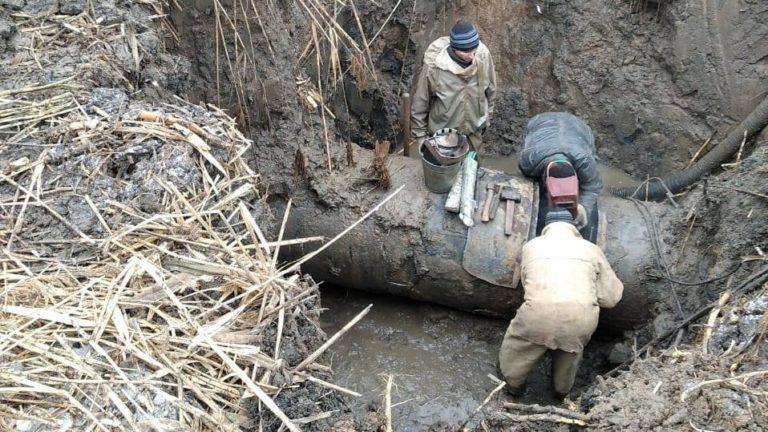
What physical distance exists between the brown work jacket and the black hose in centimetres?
149

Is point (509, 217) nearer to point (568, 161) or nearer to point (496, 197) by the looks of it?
point (496, 197)

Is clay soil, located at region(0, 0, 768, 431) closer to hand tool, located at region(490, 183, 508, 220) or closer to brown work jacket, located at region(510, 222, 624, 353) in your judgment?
brown work jacket, located at region(510, 222, 624, 353)

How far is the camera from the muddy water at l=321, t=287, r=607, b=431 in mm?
4789

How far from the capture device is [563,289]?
4.14 metres

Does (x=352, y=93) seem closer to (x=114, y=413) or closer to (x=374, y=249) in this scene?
(x=374, y=249)

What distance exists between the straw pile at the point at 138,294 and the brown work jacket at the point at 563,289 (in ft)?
5.92

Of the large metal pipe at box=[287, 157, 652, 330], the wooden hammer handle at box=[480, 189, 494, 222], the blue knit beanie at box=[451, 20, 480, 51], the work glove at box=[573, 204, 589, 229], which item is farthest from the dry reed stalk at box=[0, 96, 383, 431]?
the blue knit beanie at box=[451, 20, 480, 51]

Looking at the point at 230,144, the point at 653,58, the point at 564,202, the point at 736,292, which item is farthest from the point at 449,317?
the point at 653,58

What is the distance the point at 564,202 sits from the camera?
4.53m

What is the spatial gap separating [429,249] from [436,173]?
22.3 inches

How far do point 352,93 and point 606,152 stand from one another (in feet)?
8.47

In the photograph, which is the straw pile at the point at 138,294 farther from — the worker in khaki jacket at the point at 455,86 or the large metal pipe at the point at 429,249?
the worker in khaki jacket at the point at 455,86

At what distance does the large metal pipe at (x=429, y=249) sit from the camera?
4758mm

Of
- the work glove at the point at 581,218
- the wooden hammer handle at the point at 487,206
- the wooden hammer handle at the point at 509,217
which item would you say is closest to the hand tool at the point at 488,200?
the wooden hammer handle at the point at 487,206
